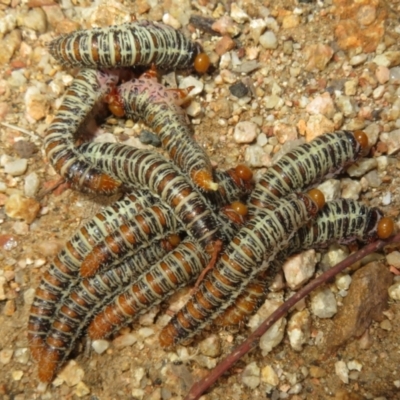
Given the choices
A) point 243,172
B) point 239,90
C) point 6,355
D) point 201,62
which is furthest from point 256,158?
point 6,355

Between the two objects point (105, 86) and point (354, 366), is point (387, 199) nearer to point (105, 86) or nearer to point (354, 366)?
point (354, 366)

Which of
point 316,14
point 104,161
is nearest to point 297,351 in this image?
point 104,161

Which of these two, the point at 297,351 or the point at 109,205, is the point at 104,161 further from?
the point at 297,351

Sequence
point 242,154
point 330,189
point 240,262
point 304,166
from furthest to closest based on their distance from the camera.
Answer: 1. point 242,154
2. point 330,189
3. point 304,166
4. point 240,262

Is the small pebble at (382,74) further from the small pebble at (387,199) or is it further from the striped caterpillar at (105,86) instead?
the striped caterpillar at (105,86)

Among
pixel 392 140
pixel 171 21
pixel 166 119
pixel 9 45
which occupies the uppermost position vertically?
pixel 9 45

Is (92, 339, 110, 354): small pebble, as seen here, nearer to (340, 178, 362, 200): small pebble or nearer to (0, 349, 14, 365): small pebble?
(0, 349, 14, 365): small pebble

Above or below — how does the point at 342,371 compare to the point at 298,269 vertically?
below
